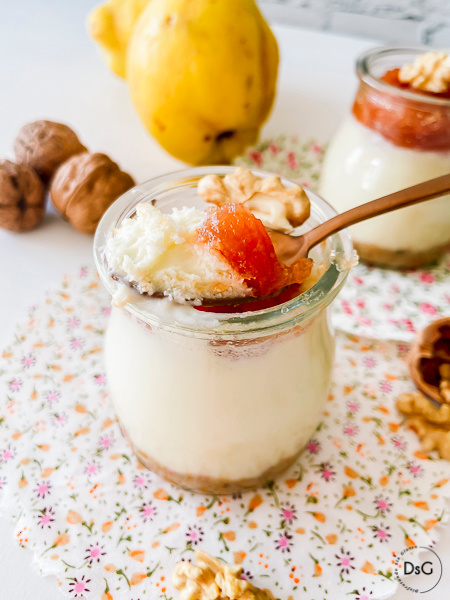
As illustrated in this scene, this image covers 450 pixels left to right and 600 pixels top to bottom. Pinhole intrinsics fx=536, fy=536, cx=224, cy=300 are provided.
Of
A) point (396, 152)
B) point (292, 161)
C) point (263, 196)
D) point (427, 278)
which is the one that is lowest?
point (427, 278)

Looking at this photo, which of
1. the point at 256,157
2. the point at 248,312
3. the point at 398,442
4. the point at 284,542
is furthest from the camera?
the point at 256,157

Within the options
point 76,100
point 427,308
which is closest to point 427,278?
point 427,308

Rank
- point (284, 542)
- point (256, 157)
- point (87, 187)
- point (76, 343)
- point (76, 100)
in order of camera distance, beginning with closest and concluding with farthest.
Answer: point (284, 542), point (76, 343), point (87, 187), point (256, 157), point (76, 100)

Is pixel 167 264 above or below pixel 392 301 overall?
above

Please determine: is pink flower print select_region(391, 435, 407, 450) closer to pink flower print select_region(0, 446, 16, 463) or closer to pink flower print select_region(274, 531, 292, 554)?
pink flower print select_region(274, 531, 292, 554)

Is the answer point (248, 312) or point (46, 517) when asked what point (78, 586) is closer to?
point (46, 517)

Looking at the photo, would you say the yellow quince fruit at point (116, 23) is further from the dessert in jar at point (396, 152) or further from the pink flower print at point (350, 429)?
the pink flower print at point (350, 429)

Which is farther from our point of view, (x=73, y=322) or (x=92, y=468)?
(x=73, y=322)
